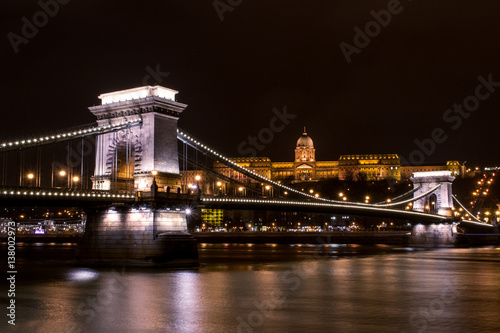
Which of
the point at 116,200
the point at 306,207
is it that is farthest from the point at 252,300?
the point at 306,207

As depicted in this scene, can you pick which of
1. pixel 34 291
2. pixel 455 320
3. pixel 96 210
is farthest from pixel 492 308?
pixel 96 210

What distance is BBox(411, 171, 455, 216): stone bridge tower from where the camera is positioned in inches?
3406

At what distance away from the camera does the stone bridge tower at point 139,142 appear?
38344 mm

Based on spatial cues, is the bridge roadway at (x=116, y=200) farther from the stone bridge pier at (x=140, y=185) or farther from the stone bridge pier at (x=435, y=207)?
the stone bridge pier at (x=435, y=207)

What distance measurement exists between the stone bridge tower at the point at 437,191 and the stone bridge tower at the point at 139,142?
55.6 meters

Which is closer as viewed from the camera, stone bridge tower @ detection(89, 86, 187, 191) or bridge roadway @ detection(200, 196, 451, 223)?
stone bridge tower @ detection(89, 86, 187, 191)

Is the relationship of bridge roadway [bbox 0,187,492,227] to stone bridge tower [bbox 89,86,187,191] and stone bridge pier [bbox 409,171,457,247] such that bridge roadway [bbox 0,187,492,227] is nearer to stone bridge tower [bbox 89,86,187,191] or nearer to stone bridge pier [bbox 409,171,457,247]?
stone bridge tower [bbox 89,86,187,191]

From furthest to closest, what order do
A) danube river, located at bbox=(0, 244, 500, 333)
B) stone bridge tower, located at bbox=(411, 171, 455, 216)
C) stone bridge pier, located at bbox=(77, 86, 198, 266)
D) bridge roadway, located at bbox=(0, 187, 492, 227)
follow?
stone bridge tower, located at bbox=(411, 171, 455, 216), stone bridge pier, located at bbox=(77, 86, 198, 266), bridge roadway, located at bbox=(0, 187, 492, 227), danube river, located at bbox=(0, 244, 500, 333)

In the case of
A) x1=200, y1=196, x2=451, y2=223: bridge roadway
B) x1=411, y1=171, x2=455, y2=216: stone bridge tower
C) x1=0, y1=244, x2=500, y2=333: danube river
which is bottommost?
x1=0, y1=244, x2=500, y2=333: danube river

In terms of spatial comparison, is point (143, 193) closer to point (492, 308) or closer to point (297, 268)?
point (297, 268)

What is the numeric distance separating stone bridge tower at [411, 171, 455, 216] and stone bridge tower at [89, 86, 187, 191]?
55.6 metres

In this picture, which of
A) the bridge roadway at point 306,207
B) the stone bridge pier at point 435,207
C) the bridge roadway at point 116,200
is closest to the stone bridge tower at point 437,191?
the stone bridge pier at point 435,207

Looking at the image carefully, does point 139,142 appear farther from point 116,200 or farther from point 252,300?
point 252,300

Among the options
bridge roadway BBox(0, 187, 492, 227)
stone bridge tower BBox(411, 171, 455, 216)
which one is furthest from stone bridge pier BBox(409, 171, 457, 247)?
bridge roadway BBox(0, 187, 492, 227)
